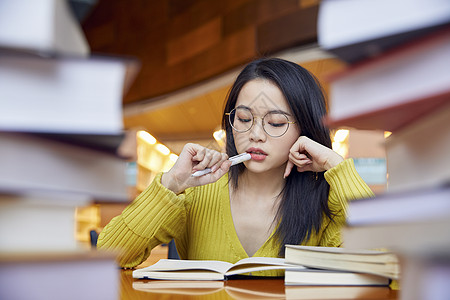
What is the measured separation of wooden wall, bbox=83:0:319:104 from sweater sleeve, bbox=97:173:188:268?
2.87m

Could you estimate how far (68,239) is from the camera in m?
0.39

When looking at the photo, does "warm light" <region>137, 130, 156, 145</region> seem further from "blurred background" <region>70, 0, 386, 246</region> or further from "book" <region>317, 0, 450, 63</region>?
"book" <region>317, 0, 450, 63</region>

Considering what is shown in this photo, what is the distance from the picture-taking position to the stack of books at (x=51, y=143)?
1.20 ft

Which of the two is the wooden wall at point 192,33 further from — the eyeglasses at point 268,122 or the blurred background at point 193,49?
the eyeglasses at point 268,122

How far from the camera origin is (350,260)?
751mm

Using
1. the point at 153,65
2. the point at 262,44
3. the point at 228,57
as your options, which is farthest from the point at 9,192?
the point at 153,65

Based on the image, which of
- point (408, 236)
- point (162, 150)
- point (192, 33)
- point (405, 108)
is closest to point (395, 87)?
point (405, 108)

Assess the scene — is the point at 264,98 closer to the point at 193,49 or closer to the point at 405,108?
the point at 405,108

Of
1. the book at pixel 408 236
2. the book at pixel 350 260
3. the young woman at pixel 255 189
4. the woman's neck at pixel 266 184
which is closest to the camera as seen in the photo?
the book at pixel 408 236

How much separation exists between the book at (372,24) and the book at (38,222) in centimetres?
25

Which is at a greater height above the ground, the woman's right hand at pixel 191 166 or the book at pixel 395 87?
the woman's right hand at pixel 191 166

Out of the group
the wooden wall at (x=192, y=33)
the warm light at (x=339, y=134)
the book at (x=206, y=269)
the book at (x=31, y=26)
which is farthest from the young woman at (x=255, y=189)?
the wooden wall at (x=192, y=33)

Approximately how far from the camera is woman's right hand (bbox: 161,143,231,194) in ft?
4.00

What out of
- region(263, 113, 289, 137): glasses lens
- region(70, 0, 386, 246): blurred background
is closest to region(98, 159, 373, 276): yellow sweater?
region(263, 113, 289, 137): glasses lens
